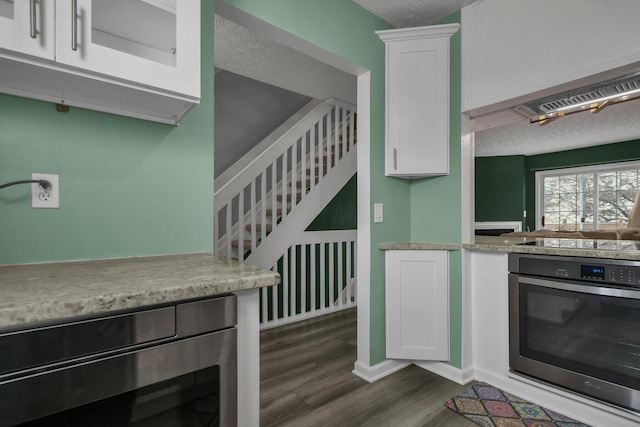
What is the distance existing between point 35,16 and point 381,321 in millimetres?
2330

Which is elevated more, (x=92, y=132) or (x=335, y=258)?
(x=92, y=132)

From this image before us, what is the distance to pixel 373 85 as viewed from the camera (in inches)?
91.1

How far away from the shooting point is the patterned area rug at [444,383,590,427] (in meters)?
1.71

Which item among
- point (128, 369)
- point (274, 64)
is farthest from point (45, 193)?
point (274, 64)

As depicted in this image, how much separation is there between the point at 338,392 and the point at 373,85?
2.14 m

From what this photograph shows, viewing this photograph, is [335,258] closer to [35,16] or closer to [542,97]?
[542,97]

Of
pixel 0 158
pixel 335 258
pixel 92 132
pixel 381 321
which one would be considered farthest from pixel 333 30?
pixel 335 258

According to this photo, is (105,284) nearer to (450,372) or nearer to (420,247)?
(420,247)

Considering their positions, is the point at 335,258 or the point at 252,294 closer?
the point at 252,294

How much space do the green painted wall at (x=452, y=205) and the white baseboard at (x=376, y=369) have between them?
1.29 ft

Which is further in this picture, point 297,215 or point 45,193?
point 297,215

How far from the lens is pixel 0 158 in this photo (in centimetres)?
103

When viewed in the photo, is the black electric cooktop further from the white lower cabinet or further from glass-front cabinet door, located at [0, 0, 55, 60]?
glass-front cabinet door, located at [0, 0, 55, 60]

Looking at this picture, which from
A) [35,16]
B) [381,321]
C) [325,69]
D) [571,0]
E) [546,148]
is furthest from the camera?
[546,148]
